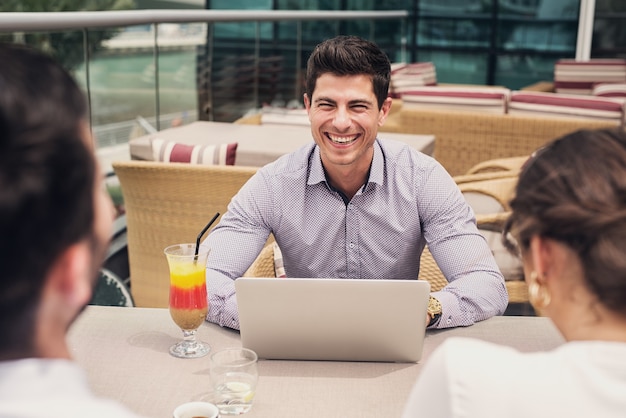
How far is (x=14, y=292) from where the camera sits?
2.16 ft

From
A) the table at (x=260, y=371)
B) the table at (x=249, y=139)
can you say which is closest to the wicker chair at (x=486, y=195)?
the table at (x=249, y=139)

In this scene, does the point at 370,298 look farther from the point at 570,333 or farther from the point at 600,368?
the point at 600,368

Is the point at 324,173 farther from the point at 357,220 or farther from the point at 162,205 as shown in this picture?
the point at 162,205

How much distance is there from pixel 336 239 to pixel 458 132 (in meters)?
2.82

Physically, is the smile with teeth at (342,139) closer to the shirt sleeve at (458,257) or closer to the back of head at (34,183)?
the shirt sleeve at (458,257)

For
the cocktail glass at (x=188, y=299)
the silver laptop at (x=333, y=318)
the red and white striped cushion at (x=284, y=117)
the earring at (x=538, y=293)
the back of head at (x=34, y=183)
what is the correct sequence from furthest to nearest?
the red and white striped cushion at (x=284, y=117) < the cocktail glass at (x=188, y=299) < the silver laptop at (x=333, y=318) < the earring at (x=538, y=293) < the back of head at (x=34, y=183)

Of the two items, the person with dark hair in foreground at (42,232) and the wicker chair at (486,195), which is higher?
the person with dark hair in foreground at (42,232)

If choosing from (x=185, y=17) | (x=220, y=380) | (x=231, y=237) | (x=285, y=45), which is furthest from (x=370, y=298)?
(x=285, y=45)

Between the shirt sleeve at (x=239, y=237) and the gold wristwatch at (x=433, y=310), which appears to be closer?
the gold wristwatch at (x=433, y=310)

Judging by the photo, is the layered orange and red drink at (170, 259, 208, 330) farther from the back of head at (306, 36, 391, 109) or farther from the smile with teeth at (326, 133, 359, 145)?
the back of head at (306, 36, 391, 109)

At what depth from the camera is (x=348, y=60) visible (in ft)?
7.73

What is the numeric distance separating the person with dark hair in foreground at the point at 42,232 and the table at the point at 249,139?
267 cm

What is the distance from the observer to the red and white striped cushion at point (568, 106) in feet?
14.8

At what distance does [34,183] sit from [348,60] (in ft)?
5.94
